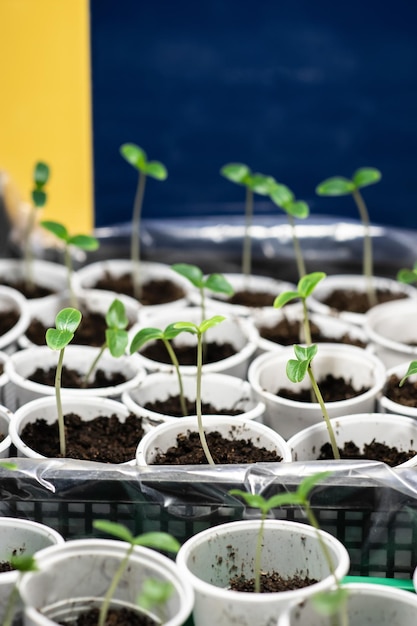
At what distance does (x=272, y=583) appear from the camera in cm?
121

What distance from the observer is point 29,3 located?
276cm

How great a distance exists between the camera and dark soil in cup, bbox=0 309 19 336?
199 centimetres

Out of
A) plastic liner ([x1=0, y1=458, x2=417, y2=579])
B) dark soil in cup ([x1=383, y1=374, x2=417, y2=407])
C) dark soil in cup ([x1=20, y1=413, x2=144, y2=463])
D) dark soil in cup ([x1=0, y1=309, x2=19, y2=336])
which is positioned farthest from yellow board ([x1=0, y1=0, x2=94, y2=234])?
plastic liner ([x1=0, y1=458, x2=417, y2=579])

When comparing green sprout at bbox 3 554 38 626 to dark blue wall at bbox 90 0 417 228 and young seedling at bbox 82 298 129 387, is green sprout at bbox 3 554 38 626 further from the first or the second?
dark blue wall at bbox 90 0 417 228

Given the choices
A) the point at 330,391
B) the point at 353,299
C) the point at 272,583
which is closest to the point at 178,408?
the point at 330,391

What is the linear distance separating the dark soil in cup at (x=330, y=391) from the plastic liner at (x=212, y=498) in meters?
0.44

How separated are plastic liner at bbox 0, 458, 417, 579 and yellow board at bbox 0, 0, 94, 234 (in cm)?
166

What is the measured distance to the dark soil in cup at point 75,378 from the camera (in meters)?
1.77

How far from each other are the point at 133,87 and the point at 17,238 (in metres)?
0.81

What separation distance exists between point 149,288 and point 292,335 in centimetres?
45

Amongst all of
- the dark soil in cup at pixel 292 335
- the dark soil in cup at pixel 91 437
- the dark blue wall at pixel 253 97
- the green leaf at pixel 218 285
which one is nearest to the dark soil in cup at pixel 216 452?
the dark soil in cup at pixel 91 437

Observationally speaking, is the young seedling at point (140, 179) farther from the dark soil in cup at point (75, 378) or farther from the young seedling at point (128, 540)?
the young seedling at point (128, 540)

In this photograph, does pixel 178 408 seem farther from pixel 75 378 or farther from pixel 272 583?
pixel 272 583

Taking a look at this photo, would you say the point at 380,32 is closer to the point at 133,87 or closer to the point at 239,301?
the point at 133,87
